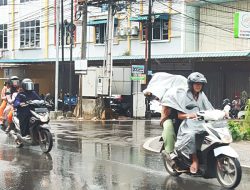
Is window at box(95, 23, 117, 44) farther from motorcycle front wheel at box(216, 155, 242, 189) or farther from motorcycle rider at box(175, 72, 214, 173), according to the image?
motorcycle front wheel at box(216, 155, 242, 189)

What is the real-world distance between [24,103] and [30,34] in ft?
107

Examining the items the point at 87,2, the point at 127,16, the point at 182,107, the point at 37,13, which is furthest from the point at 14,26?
the point at 182,107

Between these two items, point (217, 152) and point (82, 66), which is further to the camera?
point (82, 66)

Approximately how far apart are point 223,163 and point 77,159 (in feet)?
12.6

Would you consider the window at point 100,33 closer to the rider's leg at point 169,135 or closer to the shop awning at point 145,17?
the shop awning at point 145,17

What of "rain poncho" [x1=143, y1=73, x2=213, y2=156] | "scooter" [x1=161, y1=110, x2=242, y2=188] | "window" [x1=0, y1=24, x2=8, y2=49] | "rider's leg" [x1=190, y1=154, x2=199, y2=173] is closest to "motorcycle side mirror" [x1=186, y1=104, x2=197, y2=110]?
"rain poncho" [x1=143, y1=73, x2=213, y2=156]

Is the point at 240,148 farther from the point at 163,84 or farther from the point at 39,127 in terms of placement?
the point at 39,127

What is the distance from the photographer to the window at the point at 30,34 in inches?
1662

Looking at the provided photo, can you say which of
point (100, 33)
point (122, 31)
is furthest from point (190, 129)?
point (100, 33)

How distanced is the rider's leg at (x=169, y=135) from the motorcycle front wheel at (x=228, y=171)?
0.97 m

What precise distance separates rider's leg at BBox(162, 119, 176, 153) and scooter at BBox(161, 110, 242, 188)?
470 mm

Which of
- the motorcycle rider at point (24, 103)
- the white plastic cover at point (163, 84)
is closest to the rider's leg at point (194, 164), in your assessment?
the white plastic cover at point (163, 84)

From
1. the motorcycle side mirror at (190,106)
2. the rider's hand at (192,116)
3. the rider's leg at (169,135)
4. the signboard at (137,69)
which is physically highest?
the signboard at (137,69)

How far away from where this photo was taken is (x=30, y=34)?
4278cm
